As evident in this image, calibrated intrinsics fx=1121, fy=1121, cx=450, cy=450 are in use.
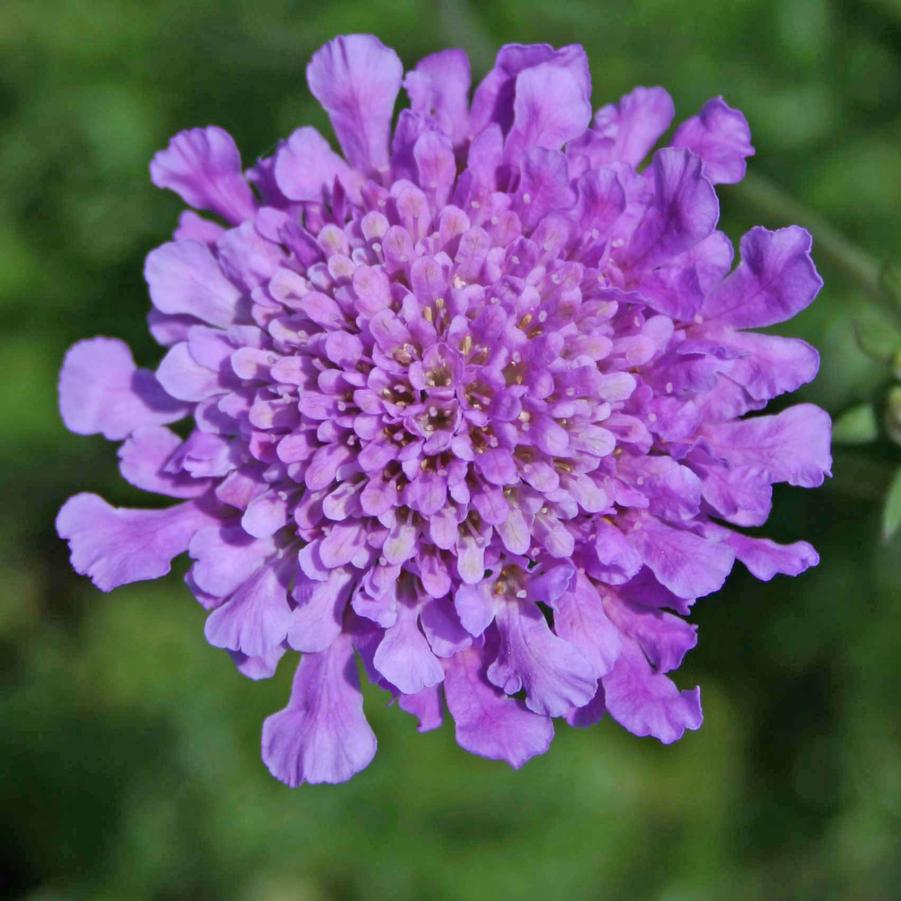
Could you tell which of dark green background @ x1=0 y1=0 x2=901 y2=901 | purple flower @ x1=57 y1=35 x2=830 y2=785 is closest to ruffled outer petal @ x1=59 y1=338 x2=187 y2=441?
purple flower @ x1=57 y1=35 x2=830 y2=785

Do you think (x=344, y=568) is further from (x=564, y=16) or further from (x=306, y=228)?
(x=564, y=16)

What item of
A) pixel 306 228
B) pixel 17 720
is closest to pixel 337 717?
pixel 306 228

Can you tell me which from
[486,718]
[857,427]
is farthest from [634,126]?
[486,718]

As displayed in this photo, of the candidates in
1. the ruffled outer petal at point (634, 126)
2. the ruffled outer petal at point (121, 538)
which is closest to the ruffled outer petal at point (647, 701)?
the ruffled outer petal at point (121, 538)

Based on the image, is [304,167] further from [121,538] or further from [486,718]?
[486,718]

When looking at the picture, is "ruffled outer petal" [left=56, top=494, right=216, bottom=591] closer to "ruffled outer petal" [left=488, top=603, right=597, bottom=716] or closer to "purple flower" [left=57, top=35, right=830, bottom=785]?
"purple flower" [left=57, top=35, right=830, bottom=785]

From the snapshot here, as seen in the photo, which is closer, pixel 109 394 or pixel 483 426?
pixel 483 426

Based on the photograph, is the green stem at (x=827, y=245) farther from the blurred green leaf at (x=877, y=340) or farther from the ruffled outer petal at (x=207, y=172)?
the ruffled outer petal at (x=207, y=172)
